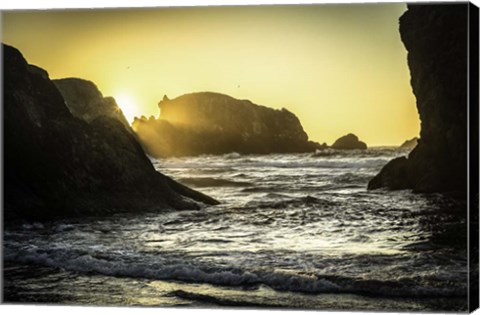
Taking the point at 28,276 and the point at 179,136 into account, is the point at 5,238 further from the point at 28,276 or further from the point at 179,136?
the point at 179,136

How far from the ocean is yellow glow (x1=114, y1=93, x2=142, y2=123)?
0.36 meters

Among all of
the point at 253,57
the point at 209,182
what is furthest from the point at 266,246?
the point at 253,57

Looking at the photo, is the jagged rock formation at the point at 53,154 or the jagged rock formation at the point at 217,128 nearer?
the jagged rock formation at the point at 217,128

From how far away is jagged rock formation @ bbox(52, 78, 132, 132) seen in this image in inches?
329

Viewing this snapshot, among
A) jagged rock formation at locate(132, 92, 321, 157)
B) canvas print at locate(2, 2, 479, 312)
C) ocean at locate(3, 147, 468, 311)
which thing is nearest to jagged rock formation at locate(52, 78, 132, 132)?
canvas print at locate(2, 2, 479, 312)

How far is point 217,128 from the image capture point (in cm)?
837

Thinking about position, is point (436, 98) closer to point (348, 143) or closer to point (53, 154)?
point (348, 143)

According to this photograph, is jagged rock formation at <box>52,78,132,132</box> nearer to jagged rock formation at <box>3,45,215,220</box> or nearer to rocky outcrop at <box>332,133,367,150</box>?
jagged rock formation at <box>3,45,215,220</box>

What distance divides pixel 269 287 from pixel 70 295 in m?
1.37

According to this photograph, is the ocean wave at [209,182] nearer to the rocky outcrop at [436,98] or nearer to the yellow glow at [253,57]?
the yellow glow at [253,57]

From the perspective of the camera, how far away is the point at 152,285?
8.07 meters

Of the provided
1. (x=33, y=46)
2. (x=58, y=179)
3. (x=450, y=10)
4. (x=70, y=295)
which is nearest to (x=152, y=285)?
(x=70, y=295)

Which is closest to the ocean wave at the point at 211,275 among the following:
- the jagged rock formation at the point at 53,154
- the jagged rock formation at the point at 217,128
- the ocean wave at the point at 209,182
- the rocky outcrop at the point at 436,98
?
the jagged rock formation at the point at 53,154

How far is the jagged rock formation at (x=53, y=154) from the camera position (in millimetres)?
8461
